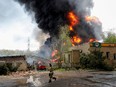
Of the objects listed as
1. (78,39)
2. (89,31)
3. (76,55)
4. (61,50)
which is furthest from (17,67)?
(89,31)

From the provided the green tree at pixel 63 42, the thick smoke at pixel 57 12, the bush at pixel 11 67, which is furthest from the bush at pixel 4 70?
the thick smoke at pixel 57 12

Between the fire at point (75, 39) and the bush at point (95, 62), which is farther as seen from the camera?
the fire at point (75, 39)

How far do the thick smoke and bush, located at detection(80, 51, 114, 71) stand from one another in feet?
92.6

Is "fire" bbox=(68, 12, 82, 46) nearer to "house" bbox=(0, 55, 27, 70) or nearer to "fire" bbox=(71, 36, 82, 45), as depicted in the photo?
"fire" bbox=(71, 36, 82, 45)

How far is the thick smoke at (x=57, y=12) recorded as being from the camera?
76750 mm

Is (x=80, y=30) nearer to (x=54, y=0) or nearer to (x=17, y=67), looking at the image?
(x=54, y=0)

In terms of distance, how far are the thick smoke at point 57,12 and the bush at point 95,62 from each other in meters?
28.2

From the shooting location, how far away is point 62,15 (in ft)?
254

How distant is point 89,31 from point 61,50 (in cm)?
1691

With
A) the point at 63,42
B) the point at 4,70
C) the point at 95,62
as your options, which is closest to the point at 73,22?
the point at 63,42

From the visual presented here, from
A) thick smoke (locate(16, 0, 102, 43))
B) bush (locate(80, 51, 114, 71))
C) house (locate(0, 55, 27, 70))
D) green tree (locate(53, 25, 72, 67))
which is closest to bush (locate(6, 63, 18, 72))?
house (locate(0, 55, 27, 70))

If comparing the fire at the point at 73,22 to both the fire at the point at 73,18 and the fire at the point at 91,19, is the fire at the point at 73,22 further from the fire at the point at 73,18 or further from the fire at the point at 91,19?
the fire at the point at 91,19

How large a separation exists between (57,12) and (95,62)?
3450 cm

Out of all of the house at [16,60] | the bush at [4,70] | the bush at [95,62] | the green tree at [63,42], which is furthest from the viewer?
the green tree at [63,42]
